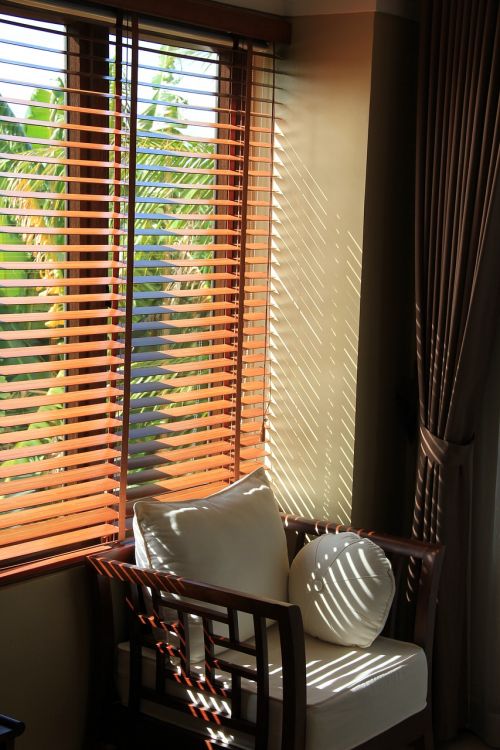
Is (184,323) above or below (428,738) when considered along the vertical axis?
above

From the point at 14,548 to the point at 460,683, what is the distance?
154 cm

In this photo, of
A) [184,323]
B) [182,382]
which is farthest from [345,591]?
[184,323]

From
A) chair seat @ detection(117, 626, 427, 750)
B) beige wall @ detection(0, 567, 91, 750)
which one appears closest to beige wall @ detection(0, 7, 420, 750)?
chair seat @ detection(117, 626, 427, 750)

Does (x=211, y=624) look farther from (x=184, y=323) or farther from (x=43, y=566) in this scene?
(x=184, y=323)

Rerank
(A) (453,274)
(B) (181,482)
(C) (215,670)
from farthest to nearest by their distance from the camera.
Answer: (B) (181,482) → (A) (453,274) → (C) (215,670)

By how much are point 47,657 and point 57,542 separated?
322 mm

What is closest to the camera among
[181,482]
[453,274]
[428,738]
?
[428,738]

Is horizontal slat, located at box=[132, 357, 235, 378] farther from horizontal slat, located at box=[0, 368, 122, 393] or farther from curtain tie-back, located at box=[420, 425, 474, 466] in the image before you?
curtain tie-back, located at box=[420, 425, 474, 466]

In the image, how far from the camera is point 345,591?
9.87ft

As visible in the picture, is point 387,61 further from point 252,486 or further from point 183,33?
point 252,486

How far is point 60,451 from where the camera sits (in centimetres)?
304

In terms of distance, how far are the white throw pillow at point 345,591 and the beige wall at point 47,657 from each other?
2.12 ft

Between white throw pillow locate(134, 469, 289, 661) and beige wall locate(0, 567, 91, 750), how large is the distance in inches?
9.4

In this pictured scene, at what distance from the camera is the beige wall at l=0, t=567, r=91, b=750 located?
2.86 m
